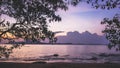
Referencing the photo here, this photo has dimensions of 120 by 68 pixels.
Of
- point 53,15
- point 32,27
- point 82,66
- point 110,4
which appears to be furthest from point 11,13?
point 82,66

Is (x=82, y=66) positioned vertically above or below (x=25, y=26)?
below

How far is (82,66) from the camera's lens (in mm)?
22812

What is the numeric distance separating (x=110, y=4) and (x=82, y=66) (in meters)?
11.2

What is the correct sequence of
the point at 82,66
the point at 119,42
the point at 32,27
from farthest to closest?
the point at 82,66 → the point at 32,27 → the point at 119,42

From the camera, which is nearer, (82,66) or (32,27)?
(32,27)

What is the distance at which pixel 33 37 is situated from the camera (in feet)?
43.0

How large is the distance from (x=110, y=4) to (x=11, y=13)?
4.92 metres

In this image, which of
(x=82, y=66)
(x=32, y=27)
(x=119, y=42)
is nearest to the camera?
(x=119, y=42)

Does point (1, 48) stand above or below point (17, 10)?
below

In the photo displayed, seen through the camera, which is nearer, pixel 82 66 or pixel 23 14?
pixel 23 14

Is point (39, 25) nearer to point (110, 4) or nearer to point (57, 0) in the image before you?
point (57, 0)

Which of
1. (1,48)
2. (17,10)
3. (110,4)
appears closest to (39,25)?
(17,10)

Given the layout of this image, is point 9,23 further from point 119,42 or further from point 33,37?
point 119,42

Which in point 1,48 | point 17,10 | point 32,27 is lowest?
point 1,48
